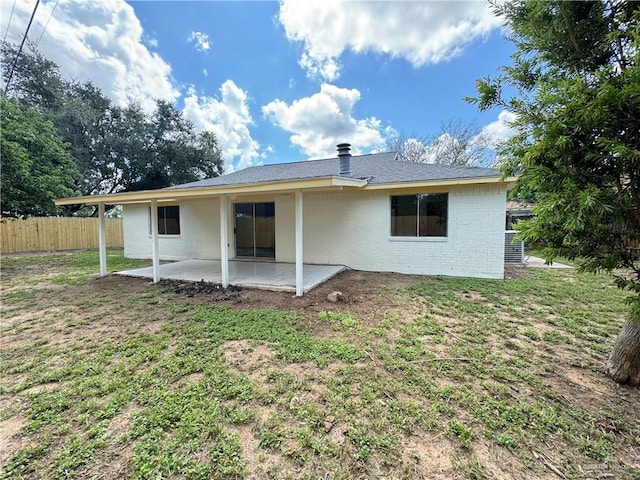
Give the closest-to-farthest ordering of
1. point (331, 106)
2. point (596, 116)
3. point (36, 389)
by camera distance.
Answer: point (596, 116) < point (36, 389) < point (331, 106)

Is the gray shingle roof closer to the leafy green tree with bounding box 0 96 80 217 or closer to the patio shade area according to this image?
the patio shade area

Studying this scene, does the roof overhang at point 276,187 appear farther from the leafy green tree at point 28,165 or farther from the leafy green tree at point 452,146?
the leafy green tree at point 452,146

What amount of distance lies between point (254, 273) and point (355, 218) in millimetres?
3266

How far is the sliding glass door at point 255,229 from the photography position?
9.46 meters

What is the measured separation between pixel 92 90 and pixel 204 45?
11566 millimetres

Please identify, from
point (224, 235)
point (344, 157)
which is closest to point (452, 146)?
point (344, 157)

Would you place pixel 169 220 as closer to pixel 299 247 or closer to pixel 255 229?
pixel 255 229

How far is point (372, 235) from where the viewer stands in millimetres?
7910

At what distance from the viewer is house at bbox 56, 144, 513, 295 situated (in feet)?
20.9

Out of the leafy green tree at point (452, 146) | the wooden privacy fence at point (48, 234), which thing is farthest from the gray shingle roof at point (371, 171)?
the leafy green tree at point (452, 146)

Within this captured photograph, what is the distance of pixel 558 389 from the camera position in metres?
2.55

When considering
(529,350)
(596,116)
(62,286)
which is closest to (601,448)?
(529,350)

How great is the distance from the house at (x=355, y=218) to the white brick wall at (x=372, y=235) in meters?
0.02

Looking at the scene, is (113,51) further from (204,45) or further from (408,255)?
(408,255)
